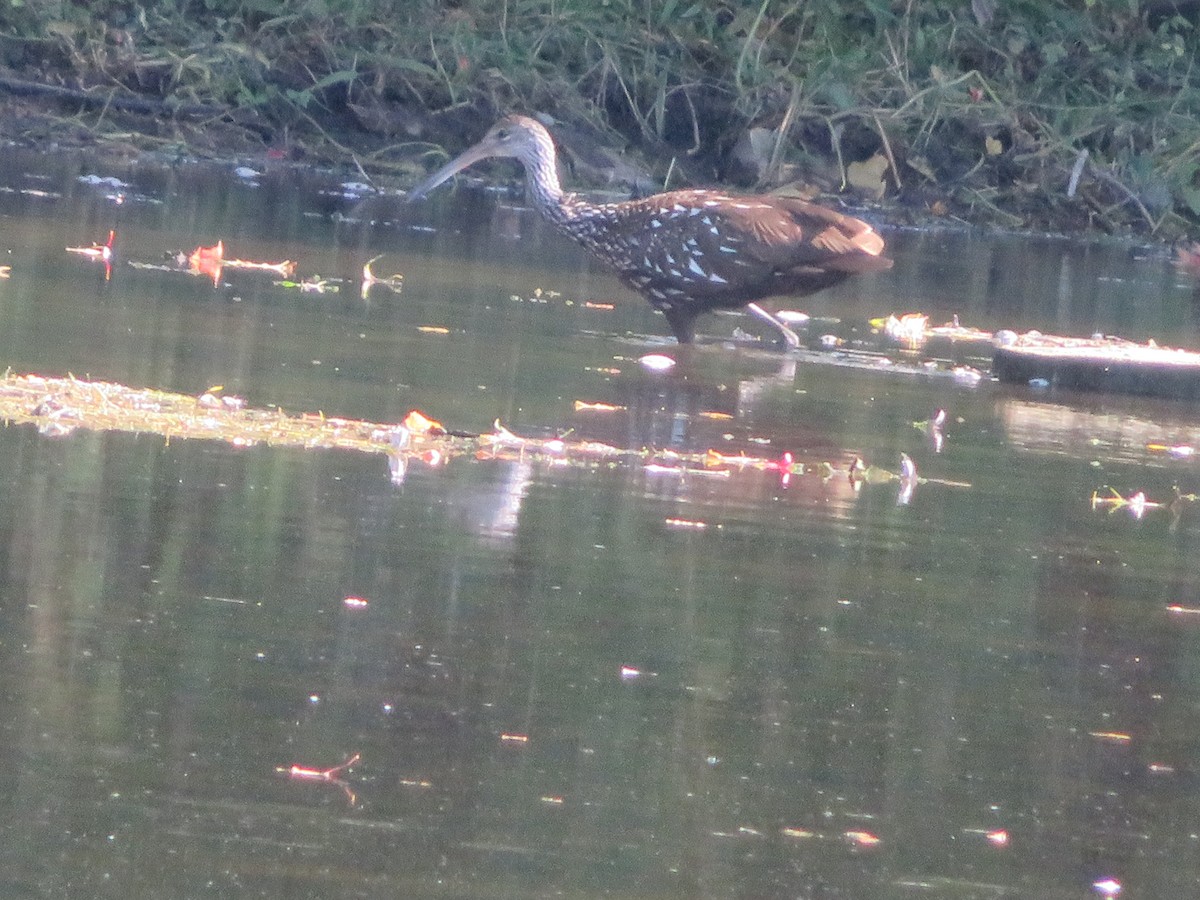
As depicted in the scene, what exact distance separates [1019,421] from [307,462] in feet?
10.1

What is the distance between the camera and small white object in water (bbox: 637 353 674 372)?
8.92m

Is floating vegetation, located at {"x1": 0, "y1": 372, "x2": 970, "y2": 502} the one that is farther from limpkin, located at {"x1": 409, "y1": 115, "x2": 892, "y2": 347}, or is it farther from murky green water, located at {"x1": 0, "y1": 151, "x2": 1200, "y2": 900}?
limpkin, located at {"x1": 409, "y1": 115, "x2": 892, "y2": 347}

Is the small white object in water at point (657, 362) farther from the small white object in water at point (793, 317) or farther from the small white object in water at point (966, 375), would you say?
the small white object in water at point (793, 317)

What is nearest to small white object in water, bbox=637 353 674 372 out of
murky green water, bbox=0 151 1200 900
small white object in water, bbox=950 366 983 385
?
murky green water, bbox=0 151 1200 900

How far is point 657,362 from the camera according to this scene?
29.6ft

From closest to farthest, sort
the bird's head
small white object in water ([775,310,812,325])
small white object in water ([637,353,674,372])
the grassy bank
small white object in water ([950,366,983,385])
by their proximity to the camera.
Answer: small white object in water ([637,353,674,372]), small white object in water ([950,366,983,385]), small white object in water ([775,310,812,325]), the bird's head, the grassy bank

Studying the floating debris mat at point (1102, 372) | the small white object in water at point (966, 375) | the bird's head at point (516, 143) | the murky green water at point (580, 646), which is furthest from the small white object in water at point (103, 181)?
the floating debris mat at point (1102, 372)

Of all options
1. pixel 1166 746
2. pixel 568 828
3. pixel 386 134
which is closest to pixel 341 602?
pixel 568 828

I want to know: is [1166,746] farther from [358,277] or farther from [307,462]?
[358,277]

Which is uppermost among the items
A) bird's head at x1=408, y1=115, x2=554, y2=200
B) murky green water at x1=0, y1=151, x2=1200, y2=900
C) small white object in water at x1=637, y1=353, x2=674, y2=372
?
bird's head at x1=408, y1=115, x2=554, y2=200

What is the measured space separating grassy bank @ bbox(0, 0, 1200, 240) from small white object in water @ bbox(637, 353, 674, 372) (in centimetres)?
786

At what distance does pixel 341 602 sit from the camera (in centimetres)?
477

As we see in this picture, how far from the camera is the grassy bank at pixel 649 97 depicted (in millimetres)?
17188

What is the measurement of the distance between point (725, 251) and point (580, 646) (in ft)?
17.7
